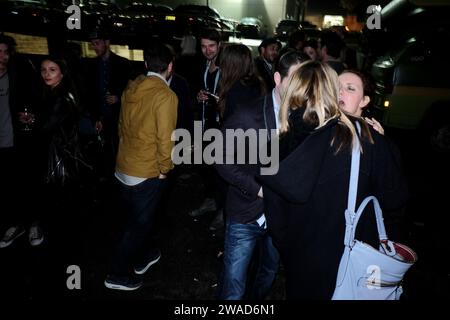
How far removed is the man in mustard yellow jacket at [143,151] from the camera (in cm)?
260

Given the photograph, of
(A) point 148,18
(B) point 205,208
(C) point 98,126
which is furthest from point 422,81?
(A) point 148,18

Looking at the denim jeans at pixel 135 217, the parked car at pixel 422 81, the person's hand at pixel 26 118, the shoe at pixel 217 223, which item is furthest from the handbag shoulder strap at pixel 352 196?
the parked car at pixel 422 81

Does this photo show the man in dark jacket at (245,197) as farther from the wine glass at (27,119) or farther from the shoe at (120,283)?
the wine glass at (27,119)

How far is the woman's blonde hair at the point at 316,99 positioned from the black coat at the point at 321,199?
2.8 inches

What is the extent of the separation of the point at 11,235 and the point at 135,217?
5.35 feet

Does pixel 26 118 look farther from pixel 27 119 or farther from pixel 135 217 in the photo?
pixel 135 217

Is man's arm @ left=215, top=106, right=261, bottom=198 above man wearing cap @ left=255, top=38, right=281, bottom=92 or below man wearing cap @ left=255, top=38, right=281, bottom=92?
below

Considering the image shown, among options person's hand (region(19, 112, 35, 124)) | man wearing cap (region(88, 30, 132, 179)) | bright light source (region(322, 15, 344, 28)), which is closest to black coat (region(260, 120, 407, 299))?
person's hand (region(19, 112, 35, 124))

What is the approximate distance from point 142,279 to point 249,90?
2.08m

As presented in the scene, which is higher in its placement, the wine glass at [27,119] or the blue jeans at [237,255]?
the wine glass at [27,119]

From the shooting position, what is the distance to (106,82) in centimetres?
446

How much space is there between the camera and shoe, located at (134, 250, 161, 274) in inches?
127

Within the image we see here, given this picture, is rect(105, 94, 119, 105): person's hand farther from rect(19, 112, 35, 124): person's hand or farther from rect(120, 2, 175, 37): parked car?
rect(120, 2, 175, 37): parked car

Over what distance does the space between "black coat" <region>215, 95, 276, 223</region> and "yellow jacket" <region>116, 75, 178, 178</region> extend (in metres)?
0.60
